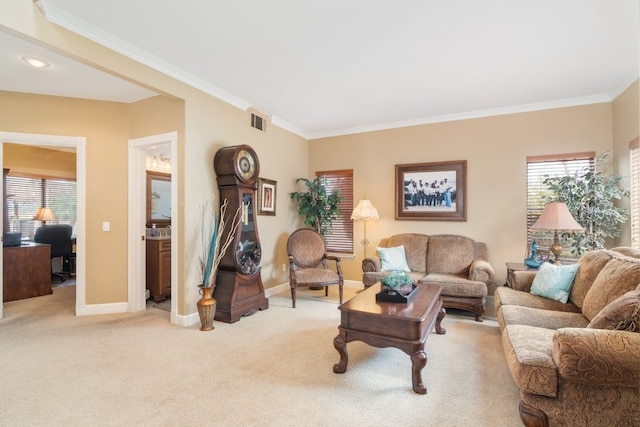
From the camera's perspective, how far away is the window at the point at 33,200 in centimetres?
571

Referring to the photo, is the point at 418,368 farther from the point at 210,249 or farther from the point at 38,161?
the point at 38,161

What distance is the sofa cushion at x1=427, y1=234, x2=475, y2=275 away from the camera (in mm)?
4223

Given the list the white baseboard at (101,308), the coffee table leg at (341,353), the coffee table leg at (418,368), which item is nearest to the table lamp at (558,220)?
the coffee table leg at (418,368)

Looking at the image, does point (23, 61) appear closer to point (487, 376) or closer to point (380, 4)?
point (380, 4)

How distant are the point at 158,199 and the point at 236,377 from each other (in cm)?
371

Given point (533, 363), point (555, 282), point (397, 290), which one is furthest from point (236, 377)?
point (555, 282)

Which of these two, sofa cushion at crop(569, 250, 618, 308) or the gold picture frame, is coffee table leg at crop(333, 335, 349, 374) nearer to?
sofa cushion at crop(569, 250, 618, 308)

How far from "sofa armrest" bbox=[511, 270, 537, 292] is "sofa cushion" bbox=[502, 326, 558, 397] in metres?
1.36

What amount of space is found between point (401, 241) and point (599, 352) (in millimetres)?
3177

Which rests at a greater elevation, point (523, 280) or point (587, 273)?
point (587, 273)

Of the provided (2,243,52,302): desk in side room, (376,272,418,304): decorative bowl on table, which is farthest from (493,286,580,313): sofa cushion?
(2,243,52,302): desk in side room

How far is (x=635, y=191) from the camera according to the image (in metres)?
3.41

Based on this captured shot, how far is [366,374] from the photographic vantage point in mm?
2363

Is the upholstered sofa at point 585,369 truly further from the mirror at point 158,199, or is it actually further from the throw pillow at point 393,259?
the mirror at point 158,199
